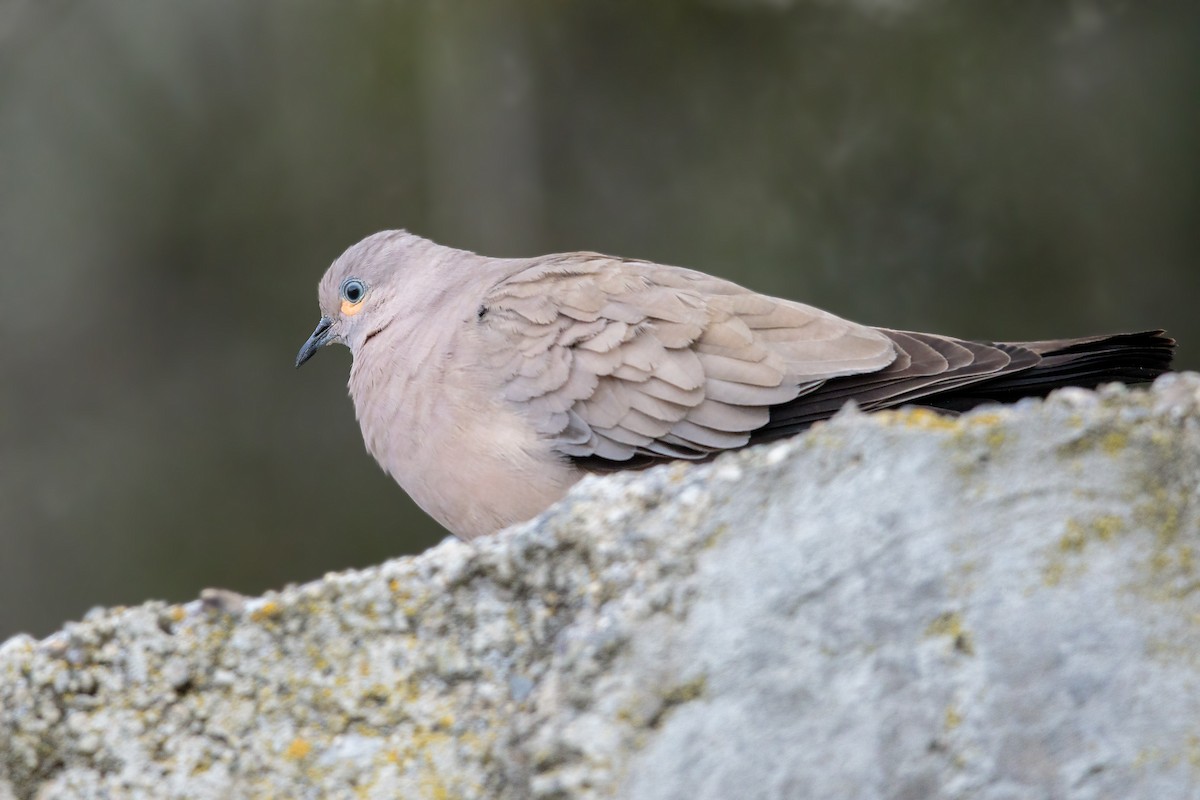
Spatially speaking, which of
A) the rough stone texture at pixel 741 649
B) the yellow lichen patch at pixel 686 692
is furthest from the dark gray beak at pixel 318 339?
the yellow lichen patch at pixel 686 692

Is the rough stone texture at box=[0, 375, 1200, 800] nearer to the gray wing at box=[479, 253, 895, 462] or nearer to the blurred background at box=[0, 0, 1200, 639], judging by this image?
the gray wing at box=[479, 253, 895, 462]

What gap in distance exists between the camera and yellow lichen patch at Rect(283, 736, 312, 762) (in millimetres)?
1677

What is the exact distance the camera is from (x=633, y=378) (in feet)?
11.1

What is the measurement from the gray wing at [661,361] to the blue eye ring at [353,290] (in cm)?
104

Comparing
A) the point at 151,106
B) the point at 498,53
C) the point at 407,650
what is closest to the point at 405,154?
the point at 498,53

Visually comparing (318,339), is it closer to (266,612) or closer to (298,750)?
(266,612)

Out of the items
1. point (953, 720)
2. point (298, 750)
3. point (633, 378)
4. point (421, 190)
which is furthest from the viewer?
point (421, 190)

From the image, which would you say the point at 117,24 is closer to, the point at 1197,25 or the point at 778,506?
the point at 1197,25

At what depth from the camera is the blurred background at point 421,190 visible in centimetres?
686

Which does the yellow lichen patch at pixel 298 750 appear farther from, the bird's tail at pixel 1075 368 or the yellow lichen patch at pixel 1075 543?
the bird's tail at pixel 1075 368

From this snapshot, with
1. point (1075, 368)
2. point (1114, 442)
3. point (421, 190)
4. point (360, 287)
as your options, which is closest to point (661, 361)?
point (1075, 368)

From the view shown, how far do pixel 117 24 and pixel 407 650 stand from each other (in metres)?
6.33

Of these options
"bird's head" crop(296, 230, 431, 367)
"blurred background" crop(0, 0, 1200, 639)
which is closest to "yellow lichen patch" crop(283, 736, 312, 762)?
"bird's head" crop(296, 230, 431, 367)

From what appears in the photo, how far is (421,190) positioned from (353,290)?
2955 millimetres
